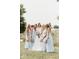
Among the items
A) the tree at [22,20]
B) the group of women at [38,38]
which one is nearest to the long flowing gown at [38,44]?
the group of women at [38,38]

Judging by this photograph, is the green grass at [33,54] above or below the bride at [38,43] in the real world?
below

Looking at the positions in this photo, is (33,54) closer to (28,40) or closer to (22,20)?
(28,40)

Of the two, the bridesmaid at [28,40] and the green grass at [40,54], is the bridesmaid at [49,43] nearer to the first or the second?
the green grass at [40,54]

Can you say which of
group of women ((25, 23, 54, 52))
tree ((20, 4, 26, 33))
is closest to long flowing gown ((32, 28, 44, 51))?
group of women ((25, 23, 54, 52))

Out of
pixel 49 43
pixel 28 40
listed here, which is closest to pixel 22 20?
pixel 28 40

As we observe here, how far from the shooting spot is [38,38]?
1.37 metres

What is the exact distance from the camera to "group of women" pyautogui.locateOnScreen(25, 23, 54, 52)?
1356 mm

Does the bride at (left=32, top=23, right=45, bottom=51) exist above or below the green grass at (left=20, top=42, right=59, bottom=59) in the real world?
above

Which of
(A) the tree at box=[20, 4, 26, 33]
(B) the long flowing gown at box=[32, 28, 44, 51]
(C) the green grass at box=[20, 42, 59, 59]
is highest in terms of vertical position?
(A) the tree at box=[20, 4, 26, 33]

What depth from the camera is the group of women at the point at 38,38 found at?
136 centimetres

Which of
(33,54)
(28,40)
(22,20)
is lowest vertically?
(33,54)

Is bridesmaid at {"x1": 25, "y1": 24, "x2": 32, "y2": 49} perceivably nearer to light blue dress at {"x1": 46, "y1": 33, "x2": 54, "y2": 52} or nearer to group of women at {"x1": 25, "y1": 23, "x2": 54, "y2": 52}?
group of women at {"x1": 25, "y1": 23, "x2": 54, "y2": 52}
